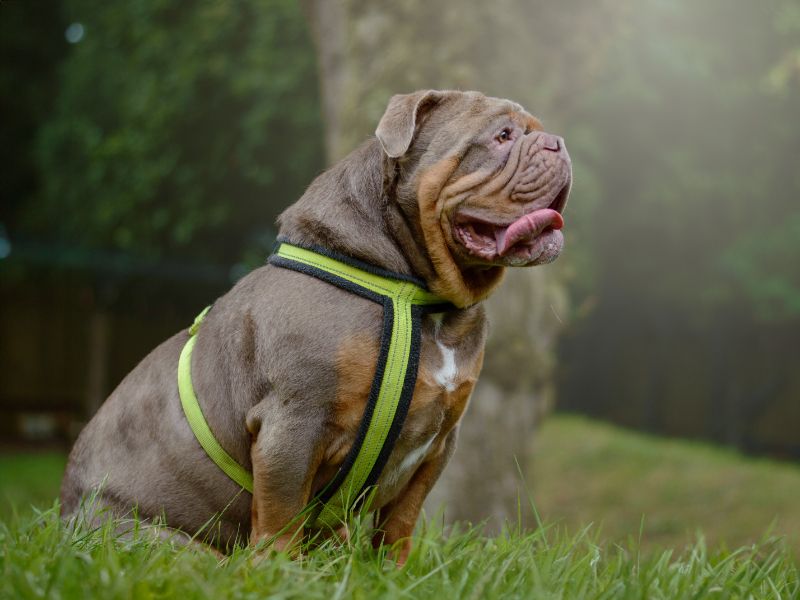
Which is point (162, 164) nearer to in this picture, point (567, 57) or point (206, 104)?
point (206, 104)

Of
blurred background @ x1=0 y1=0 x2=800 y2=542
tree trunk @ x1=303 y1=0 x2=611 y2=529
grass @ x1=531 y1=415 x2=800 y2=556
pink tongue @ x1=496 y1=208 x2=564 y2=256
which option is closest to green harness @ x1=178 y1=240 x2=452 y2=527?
pink tongue @ x1=496 y1=208 x2=564 y2=256

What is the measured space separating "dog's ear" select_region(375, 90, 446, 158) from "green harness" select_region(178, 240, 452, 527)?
404 millimetres

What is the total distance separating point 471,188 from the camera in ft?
10.2

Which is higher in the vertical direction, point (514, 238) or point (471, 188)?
point (471, 188)

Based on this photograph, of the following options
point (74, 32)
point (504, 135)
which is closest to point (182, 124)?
point (74, 32)

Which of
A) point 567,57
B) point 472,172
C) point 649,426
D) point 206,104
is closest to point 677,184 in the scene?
point 649,426

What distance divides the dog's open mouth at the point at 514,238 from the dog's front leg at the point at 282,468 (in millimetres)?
799

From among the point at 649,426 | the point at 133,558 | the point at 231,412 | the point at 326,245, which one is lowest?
the point at 649,426

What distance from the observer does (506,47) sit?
734cm

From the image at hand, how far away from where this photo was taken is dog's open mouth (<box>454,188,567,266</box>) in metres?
3.07

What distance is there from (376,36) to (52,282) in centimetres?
1295

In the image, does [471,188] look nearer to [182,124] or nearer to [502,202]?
[502,202]

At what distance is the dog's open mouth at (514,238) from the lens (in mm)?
3074

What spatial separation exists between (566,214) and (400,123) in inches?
287
